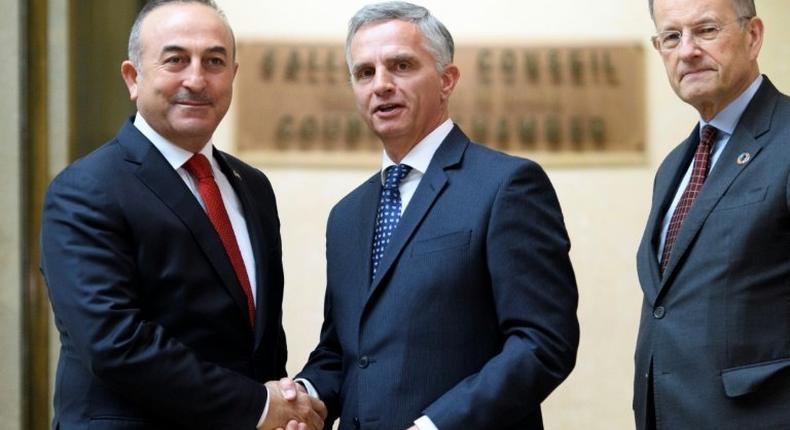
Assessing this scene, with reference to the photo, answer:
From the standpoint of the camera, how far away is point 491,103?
16.4ft

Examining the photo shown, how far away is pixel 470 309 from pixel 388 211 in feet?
1.22

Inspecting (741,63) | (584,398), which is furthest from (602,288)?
(741,63)

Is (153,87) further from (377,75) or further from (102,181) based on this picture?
(377,75)

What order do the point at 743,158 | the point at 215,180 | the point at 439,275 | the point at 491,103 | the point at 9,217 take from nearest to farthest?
the point at 439,275 → the point at 743,158 → the point at 215,180 → the point at 9,217 → the point at 491,103

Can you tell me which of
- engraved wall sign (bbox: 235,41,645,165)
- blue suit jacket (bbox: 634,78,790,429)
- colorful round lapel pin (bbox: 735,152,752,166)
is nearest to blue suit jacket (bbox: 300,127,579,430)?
blue suit jacket (bbox: 634,78,790,429)

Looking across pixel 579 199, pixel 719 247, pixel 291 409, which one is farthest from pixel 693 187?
pixel 579 199

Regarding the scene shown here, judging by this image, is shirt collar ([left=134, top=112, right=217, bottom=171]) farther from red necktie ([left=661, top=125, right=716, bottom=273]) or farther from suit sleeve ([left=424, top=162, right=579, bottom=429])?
red necktie ([left=661, top=125, right=716, bottom=273])

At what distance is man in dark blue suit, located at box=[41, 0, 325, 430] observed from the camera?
2613mm

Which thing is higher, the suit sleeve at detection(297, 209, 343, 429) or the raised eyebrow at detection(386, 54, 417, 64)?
the raised eyebrow at detection(386, 54, 417, 64)

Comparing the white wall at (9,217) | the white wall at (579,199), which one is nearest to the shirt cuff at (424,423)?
the white wall at (9,217)

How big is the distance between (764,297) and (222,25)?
4.95 feet

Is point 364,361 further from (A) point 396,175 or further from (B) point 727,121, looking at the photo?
(B) point 727,121

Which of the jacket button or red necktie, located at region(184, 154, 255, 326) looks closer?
the jacket button

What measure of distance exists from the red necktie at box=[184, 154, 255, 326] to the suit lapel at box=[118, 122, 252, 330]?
5cm
